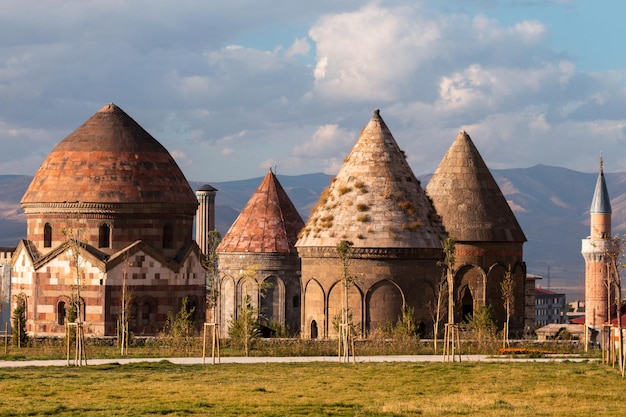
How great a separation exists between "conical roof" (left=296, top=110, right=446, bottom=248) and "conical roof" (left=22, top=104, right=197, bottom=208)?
22.9 feet

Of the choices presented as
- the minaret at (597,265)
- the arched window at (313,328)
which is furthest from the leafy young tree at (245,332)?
the minaret at (597,265)

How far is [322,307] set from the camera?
5462 centimetres

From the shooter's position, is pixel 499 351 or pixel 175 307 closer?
pixel 499 351

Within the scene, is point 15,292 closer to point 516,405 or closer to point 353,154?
point 353,154

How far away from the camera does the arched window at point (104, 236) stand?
188 ft

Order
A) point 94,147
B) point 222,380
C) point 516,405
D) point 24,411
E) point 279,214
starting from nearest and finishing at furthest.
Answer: point 24,411 < point 516,405 < point 222,380 < point 94,147 < point 279,214

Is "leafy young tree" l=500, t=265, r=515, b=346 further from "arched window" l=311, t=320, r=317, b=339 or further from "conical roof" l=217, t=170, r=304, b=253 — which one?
"conical roof" l=217, t=170, r=304, b=253

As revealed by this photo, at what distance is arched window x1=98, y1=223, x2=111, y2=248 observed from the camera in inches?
2255

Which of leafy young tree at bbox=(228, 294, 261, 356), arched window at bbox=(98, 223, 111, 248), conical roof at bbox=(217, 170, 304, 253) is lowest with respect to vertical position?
leafy young tree at bbox=(228, 294, 261, 356)

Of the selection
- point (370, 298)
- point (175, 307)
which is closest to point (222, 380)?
point (370, 298)

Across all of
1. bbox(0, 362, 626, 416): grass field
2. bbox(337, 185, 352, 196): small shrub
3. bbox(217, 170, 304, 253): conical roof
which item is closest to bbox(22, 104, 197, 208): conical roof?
bbox(337, 185, 352, 196): small shrub

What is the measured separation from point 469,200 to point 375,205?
4821 mm

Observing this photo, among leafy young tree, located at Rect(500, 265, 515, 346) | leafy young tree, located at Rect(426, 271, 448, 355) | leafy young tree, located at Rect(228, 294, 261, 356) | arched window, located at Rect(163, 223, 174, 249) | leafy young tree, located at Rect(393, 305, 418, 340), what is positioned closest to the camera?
leafy young tree, located at Rect(228, 294, 261, 356)

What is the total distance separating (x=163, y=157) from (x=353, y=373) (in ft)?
81.6
